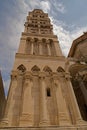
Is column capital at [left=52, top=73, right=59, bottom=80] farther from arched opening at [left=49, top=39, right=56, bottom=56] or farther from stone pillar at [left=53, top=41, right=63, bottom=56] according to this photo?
arched opening at [left=49, top=39, right=56, bottom=56]

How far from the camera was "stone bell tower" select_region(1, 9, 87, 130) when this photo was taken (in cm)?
970

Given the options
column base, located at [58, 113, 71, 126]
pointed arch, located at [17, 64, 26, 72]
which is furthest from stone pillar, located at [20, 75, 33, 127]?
column base, located at [58, 113, 71, 126]

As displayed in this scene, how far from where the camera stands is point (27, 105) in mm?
10445

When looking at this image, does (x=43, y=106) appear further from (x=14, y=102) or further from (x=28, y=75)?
(x=28, y=75)

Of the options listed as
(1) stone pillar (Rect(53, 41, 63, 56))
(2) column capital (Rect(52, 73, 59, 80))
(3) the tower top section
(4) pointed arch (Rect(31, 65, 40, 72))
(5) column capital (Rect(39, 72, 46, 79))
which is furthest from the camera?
(3) the tower top section

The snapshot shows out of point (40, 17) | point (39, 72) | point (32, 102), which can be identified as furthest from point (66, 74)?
point (40, 17)

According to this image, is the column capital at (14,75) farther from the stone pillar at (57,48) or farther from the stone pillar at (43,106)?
the stone pillar at (57,48)

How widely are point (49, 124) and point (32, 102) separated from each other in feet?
6.70

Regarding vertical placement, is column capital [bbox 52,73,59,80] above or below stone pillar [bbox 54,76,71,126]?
above

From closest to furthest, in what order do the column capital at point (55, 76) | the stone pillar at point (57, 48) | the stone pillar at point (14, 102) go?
the stone pillar at point (14, 102) < the column capital at point (55, 76) < the stone pillar at point (57, 48)

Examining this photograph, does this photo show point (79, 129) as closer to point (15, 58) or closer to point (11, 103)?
point (11, 103)

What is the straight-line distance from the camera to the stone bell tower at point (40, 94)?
31.8 feet

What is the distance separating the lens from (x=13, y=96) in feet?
36.5

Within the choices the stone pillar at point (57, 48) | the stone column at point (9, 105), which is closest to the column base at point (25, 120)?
the stone column at point (9, 105)
